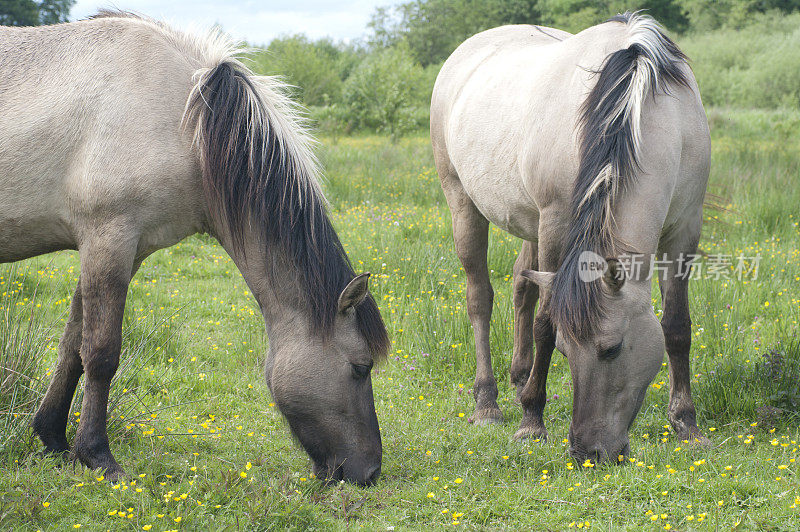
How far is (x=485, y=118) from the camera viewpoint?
15.3 feet

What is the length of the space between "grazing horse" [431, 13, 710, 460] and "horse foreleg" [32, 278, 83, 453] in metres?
2.33

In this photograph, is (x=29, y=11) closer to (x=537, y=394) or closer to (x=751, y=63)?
(x=751, y=63)

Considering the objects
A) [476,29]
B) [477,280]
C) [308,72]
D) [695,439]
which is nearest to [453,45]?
[476,29]

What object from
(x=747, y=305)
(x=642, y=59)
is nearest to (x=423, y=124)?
(x=747, y=305)

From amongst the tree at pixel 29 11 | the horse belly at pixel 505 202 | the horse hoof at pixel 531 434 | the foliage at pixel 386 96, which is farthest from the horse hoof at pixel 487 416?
the tree at pixel 29 11

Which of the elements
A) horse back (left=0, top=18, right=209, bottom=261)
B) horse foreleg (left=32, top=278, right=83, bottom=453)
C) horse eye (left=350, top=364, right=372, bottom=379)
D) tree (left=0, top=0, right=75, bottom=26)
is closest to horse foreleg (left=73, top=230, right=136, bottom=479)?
horse back (left=0, top=18, right=209, bottom=261)

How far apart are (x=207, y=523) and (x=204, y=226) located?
141cm

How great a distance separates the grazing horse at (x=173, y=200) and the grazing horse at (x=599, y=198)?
1.01 m

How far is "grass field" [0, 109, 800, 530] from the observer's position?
2980 millimetres

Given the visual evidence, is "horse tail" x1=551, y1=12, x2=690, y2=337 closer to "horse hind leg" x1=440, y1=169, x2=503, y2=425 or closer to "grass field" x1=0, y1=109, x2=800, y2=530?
"grass field" x1=0, y1=109, x2=800, y2=530

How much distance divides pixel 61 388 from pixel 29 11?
37.0 metres

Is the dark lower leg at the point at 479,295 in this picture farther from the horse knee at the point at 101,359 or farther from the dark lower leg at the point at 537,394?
the horse knee at the point at 101,359

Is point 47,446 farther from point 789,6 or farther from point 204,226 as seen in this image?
point 789,6

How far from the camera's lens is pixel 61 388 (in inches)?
140
